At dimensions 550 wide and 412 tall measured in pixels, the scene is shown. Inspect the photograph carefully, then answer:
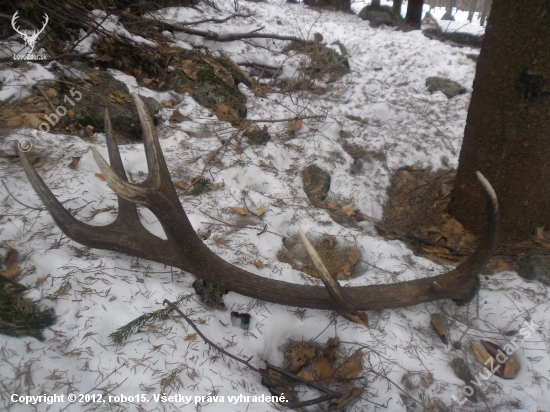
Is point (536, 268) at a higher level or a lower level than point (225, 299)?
higher

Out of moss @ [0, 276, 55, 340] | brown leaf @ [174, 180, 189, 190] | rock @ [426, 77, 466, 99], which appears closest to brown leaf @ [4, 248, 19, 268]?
moss @ [0, 276, 55, 340]

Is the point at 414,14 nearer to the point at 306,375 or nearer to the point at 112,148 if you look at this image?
the point at 112,148

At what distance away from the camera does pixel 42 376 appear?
142cm

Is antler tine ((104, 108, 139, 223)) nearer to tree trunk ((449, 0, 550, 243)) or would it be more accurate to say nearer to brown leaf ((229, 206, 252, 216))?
brown leaf ((229, 206, 252, 216))

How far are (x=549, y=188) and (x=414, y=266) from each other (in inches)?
43.9

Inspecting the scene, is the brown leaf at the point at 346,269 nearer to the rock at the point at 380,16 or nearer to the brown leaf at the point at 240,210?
the brown leaf at the point at 240,210

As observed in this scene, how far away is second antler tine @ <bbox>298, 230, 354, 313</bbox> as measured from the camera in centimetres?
165

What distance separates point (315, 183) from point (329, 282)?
1797 millimetres

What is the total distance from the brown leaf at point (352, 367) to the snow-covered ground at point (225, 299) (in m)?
0.05

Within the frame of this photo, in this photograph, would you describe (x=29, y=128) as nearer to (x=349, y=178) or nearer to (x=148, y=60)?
(x=148, y=60)

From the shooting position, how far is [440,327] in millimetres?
2064

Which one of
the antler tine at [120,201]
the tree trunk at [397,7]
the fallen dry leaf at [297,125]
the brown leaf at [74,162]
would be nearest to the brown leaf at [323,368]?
the antler tine at [120,201]

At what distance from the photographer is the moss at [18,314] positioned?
5.08 ft

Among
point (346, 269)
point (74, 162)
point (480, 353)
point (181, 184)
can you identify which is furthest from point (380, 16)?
point (480, 353)
